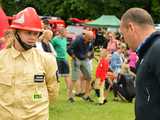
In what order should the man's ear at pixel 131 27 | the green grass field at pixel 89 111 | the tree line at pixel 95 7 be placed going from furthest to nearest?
1. the tree line at pixel 95 7
2. the green grass field at pixel 89 111
3. the man's ear at pixel 131 27

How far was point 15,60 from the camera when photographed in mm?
5402

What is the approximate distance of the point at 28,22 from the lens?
5461 mm

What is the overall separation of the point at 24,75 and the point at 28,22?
50cm

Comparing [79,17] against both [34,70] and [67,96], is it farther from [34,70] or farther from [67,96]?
[34,70]

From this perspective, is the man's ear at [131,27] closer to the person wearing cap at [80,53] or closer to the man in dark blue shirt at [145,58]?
the man in dark blue shirt at [145,58]

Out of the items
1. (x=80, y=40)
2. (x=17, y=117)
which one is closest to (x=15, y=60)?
(x=17, y=117)

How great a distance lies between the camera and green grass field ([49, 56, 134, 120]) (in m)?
12.2

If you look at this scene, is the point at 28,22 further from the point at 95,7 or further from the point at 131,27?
the point at 95,7

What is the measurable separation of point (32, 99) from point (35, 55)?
0.42 metres

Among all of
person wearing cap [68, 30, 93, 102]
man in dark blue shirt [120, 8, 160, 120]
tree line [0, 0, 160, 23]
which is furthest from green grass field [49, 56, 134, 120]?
tree line [0, 0, 160, 23]

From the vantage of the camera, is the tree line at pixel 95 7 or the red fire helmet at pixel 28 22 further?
the tree line at pixel 95 7

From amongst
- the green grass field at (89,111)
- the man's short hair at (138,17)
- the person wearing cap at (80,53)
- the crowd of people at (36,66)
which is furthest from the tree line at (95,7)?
the man's short hair at (138,17)

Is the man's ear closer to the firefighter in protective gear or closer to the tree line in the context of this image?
the firefighter in protective gear

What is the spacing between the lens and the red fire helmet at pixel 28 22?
5445mm
